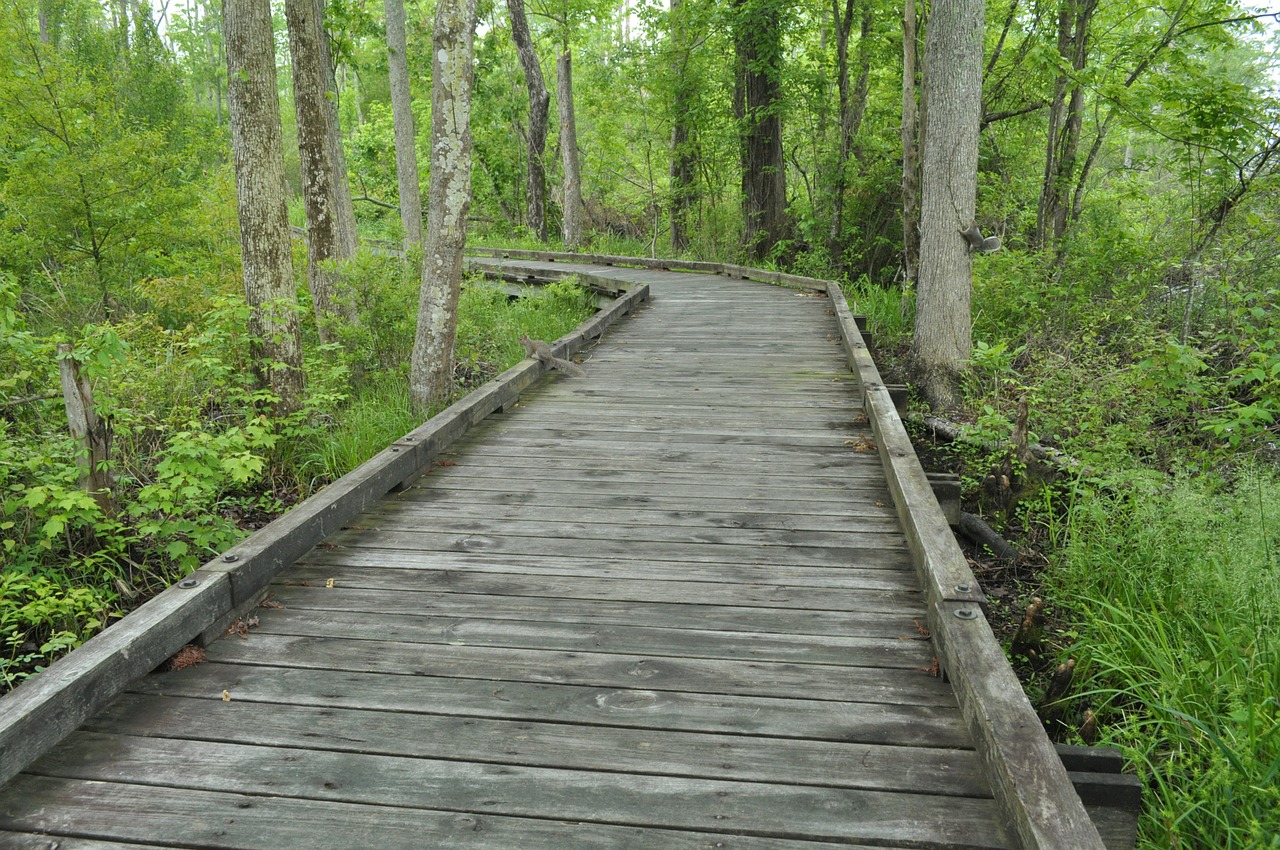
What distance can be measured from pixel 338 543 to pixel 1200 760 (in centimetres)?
346

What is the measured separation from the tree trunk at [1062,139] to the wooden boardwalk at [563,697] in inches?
339

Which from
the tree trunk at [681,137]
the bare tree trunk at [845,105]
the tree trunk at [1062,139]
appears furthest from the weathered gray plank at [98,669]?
the tree trunk at [681,137]

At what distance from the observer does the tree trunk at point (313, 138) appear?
8.41 m

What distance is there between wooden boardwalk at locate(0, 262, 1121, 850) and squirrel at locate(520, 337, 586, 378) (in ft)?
9.34

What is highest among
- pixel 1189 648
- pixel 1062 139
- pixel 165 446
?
pixel 1062 139

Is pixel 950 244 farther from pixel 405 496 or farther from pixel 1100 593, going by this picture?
pixel 405 496

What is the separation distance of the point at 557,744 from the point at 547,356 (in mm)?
5357

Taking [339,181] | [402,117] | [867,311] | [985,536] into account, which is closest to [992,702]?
[985,536]

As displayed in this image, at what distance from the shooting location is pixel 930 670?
2766 millimetres

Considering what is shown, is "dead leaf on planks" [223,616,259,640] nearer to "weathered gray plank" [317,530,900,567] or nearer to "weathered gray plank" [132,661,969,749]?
"weathered gray plank" [132,661,969,749]

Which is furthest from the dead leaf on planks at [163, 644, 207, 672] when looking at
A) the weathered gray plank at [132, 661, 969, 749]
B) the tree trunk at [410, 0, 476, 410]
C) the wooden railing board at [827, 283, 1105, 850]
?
the tree trunk at [410, 0, 476, 410]

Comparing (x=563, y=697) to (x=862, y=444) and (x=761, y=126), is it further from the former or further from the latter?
(x=761, y=126)

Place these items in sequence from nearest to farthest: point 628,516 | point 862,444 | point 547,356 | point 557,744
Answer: point 557,744 < point 628,516 < point 862,444 < point 547,356

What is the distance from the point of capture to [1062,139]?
Answer: 38.4 ft
